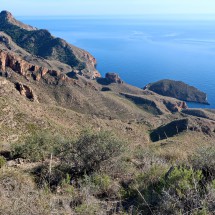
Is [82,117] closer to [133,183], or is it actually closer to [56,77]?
[56,77]

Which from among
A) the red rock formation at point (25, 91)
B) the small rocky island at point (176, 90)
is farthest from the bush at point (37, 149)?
the small rocky island at point (176, 90)

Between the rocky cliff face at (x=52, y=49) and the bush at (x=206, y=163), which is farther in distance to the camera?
the rocky cliff face at (x=52, y=49)

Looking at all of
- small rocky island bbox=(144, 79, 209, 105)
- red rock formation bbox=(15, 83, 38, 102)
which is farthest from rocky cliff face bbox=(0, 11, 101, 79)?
red rock formation bbox=(15, 83, 38, 102)

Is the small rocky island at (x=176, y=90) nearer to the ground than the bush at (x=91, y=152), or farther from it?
nearer to the ground

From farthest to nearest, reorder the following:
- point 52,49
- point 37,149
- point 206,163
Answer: point 52,49
point 37,149
point 206,163

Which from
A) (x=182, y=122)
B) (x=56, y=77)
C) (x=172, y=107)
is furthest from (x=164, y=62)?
(x=182, y=122)

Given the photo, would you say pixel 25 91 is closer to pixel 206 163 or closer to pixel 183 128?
pixel 183 128

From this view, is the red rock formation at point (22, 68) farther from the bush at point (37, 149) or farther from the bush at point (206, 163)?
the bush at point (206, 163)

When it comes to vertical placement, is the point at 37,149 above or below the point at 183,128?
above

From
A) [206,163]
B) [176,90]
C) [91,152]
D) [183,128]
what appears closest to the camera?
[206,163]

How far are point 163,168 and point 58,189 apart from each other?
2469mm

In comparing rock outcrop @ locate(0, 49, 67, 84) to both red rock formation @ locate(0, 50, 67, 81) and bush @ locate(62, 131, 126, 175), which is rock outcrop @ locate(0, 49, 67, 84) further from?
bush @ locate(62, 131, 126, 175)

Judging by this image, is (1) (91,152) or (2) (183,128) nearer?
(1) (91,152)

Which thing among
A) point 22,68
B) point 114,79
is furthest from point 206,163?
point 114,79
